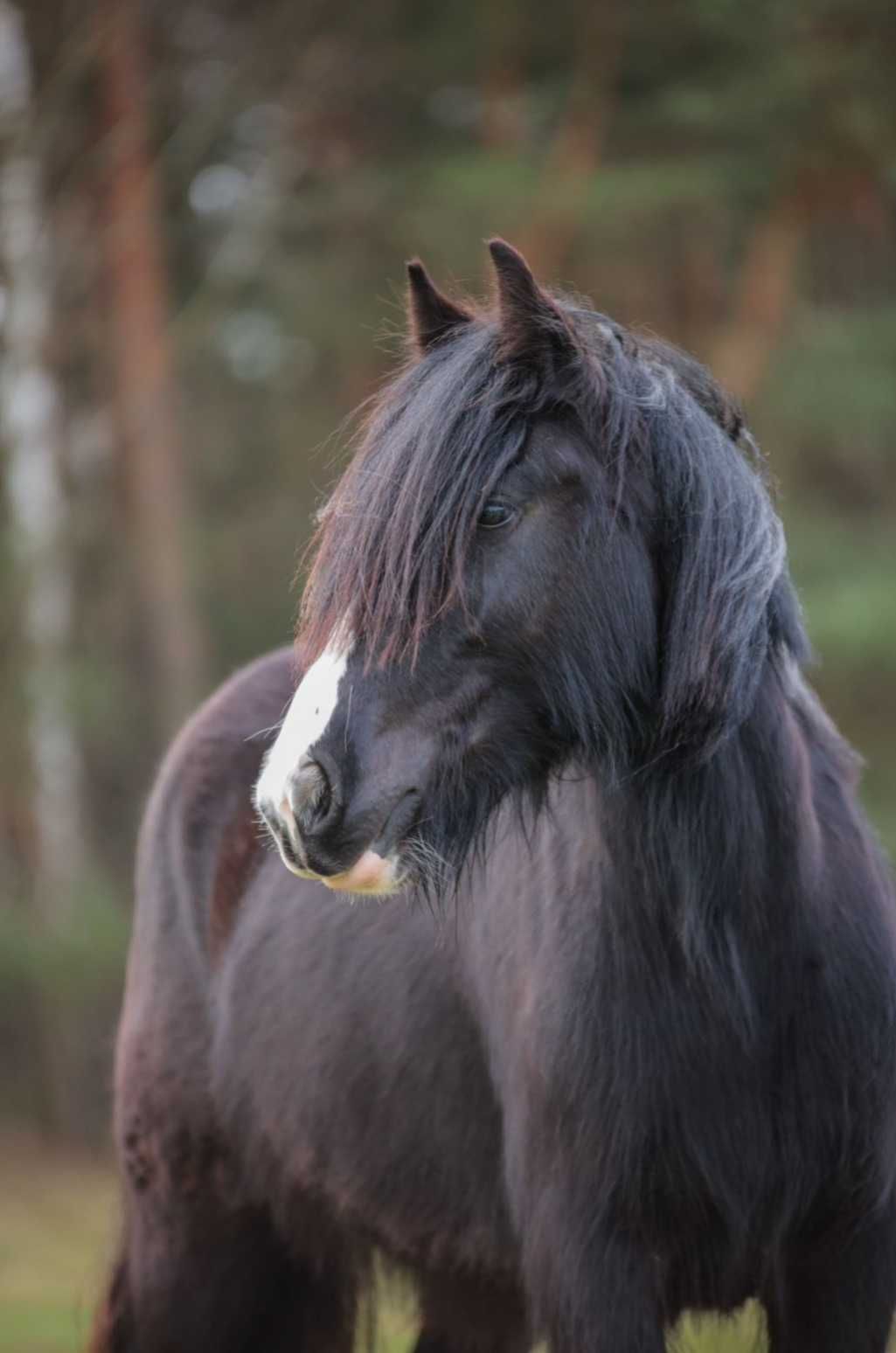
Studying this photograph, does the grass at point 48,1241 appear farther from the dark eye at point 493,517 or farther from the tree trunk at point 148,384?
the tree trunk at point 148,384

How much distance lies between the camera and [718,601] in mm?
2881

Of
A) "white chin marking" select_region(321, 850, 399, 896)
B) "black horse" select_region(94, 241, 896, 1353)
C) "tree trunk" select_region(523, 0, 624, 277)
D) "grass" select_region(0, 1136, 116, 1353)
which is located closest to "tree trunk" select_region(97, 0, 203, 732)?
"tree trunk" select_region(523, 0, 624, 277)

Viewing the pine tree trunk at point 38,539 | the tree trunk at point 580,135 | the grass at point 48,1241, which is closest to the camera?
the grass at point 48,1241

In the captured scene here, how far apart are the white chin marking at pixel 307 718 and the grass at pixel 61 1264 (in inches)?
62.0

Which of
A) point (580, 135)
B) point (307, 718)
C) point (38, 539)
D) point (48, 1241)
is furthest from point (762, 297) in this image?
point (307, 718)

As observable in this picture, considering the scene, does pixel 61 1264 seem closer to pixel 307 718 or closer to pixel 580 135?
pixel 307 718

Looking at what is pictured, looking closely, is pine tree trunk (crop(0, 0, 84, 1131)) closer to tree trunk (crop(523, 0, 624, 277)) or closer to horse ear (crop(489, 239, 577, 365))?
tree trunk (crop(523, 0, 624, 277))

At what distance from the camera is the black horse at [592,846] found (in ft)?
9.30

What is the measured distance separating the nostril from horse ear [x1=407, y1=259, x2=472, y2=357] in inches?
37.5

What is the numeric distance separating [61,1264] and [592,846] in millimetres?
8642

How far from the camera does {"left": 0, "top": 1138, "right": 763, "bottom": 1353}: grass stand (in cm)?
461

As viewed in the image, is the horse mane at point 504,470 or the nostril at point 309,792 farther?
the horse mane at point 504,470

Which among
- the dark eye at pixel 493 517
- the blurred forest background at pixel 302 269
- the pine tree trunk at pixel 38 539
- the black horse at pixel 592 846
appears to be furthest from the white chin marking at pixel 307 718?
the pine tree trunk at pixel 38 539

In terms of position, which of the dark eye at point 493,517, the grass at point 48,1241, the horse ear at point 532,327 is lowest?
the grass at point 48,1241
